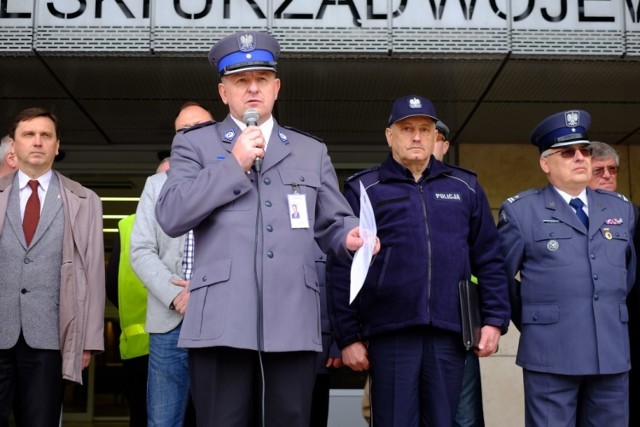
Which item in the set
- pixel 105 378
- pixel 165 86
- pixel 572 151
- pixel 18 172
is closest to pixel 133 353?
pixel 18 172

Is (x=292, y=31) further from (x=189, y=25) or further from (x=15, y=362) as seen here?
(x=15, y=362)

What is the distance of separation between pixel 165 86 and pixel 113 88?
40 cm

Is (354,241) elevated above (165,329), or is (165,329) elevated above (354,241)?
(354,241)

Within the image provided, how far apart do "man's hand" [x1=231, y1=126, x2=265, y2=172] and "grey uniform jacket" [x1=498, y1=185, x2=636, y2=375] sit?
183 cm

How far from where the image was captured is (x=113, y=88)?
7145mm

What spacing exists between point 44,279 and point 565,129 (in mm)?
2537

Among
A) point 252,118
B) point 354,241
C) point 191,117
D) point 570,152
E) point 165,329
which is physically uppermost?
point 191,117

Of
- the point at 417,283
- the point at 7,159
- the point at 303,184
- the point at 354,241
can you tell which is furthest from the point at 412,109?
the point at 7,159

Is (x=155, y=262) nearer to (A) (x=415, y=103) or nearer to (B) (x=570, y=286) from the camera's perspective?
(A) (x=415, y=103)

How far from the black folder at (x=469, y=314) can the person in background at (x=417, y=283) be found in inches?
1.0

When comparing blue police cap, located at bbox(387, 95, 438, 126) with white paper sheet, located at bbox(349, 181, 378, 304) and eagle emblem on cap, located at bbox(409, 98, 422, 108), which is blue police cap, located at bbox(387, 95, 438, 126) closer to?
eagle emblem on cap, located at bbox(409, 98, 422, 108)

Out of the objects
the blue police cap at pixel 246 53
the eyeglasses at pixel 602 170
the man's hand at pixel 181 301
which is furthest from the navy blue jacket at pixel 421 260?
the eyeglasses at pixel 602 170

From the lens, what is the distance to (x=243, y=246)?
312cm

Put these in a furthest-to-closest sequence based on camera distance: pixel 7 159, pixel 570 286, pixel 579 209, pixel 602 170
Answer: pixel 7 159, pixel 602 170, pixel 579 209, pixel 570 286
